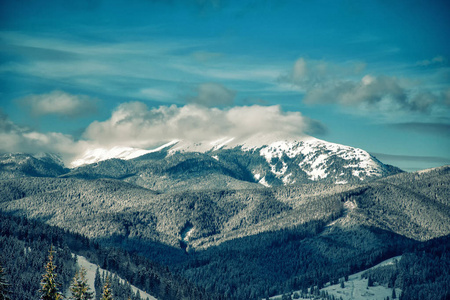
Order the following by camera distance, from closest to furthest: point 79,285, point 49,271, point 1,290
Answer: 1. point 1,290
2. point 49,271
3. point 79,285

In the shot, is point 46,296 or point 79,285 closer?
point 46,296

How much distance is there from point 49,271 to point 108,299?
45.3 ft

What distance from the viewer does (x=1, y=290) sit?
101938 millimetres

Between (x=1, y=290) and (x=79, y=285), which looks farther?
(x=79, y=285)

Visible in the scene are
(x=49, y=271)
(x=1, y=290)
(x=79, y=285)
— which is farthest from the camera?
(x=79, y=285)

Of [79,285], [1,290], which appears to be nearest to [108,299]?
[79,285]

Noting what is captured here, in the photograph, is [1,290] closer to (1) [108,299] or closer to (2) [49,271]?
(2) [49,271]

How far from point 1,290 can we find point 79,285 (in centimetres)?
2097

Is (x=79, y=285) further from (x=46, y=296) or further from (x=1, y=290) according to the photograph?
(x=1, y=290)

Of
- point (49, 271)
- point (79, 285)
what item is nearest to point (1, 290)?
point (49, 271)

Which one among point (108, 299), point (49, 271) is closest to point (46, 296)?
point (49, 271)

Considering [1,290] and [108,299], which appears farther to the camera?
[108,299]

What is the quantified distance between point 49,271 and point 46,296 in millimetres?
5144

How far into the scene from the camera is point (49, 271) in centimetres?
11206
